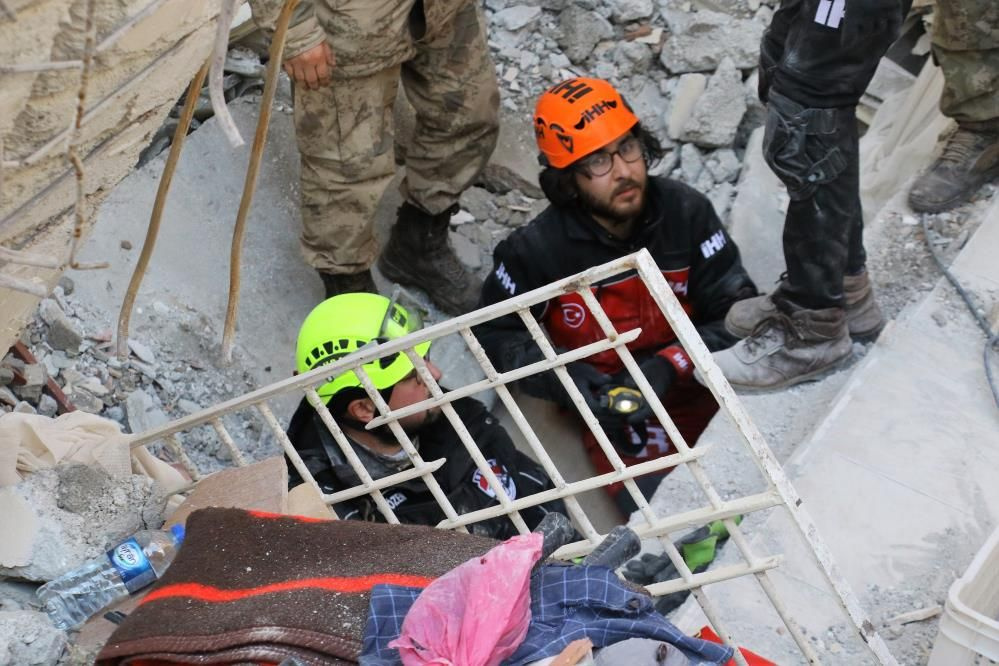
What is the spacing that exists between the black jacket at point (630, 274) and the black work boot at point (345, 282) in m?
0.47

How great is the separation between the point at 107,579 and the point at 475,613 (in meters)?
0.95

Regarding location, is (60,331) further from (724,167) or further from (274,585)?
(724,167)

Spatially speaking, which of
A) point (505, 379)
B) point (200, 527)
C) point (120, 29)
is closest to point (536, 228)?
point (505, 379)

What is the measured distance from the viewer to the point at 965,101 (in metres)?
3.44

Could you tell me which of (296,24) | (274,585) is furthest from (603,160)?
(274,585)

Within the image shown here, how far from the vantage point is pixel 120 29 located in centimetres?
116

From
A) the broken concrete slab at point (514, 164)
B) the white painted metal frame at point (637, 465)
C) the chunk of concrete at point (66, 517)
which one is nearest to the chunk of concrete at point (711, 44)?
the broken concrete slab at point (514, 164)

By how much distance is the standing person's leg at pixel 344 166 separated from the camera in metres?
3.57

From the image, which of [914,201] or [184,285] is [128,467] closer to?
[184,285]

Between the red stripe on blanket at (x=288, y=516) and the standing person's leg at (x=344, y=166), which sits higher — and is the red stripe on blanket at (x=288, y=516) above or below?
above

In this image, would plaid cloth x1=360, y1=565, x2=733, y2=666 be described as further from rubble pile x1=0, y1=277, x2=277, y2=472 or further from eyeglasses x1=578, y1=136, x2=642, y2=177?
eyeglasses x1=578, y1=136, x2=642, y2=177

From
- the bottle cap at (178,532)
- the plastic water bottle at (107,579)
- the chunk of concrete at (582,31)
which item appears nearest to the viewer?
the plastic water bottle at (107,579)

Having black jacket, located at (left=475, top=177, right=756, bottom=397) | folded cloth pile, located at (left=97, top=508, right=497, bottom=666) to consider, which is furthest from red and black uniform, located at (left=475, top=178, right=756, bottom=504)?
folded cloth pile, located at (left=97, top=508, right=497, bottom=666)

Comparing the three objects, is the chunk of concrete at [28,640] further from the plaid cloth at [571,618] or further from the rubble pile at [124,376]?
the rubble pile at [124,376]
